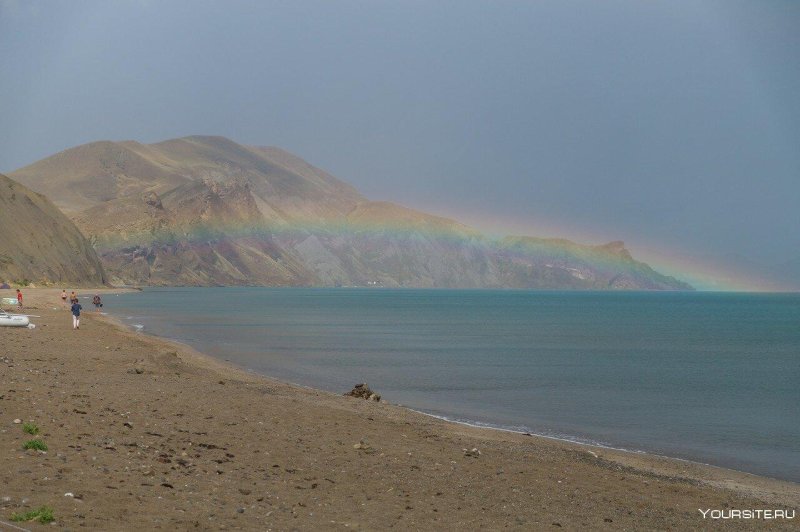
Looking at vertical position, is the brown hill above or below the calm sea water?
above

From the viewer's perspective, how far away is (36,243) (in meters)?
159

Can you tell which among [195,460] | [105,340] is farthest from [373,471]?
[105,340]

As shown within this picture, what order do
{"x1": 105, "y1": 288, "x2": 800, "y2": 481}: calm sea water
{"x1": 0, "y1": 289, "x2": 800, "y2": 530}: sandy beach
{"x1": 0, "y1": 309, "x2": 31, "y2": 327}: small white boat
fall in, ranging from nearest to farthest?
{"x1": 0, "y1": 289, "x2": 800, "y2": 530}: sandy beach, {"x1": 105, "y1": 288, "x2": 800, "y2": 481}: calm sea water, {"x1": 0, "y1": 309, "x2": 31, "y2": 327}: small white boat

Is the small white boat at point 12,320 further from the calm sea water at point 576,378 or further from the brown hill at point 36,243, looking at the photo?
the brown hill at point 36,243

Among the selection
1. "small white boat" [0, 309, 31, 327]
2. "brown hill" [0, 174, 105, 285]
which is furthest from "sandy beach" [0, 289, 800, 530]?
"brown hill" [0, 174, 105, 285]

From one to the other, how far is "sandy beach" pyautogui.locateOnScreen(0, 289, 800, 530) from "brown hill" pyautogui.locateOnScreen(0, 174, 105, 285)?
414 feet

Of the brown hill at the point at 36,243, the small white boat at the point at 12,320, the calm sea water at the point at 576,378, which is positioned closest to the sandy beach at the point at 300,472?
the calm sea water at the point at 576,378

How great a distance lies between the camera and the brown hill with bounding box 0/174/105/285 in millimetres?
144938

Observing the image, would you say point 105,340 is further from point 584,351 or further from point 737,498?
point 584,351

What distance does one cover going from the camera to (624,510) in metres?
14.0

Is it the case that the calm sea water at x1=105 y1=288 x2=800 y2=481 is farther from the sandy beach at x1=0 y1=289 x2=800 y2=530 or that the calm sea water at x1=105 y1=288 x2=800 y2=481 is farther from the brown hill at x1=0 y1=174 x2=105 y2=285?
the brown hill at x1=0 y1=174 x2=105 y2=285

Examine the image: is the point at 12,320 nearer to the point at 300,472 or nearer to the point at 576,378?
the point at 576,378

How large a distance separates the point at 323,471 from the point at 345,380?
907 inches

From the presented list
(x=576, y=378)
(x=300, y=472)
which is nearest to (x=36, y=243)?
(x=576, y=378)
